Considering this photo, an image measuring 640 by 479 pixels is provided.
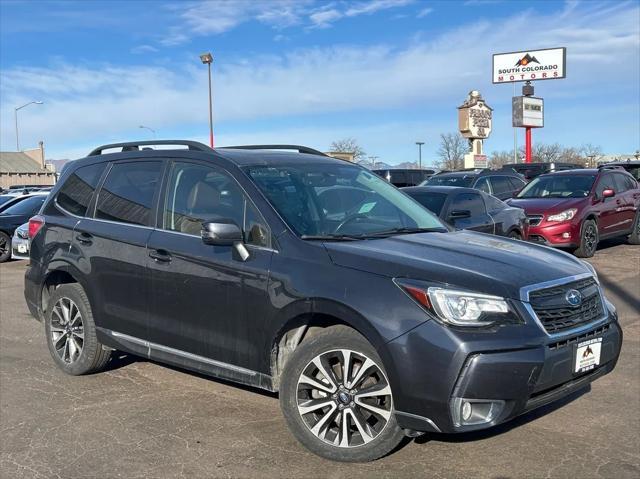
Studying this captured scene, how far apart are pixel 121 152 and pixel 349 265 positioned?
2.72 meters

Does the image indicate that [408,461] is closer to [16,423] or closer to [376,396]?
[376,396]

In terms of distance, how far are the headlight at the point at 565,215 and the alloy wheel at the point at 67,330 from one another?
896 centimetres

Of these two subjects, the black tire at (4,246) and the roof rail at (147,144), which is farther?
the black tire at (4,246)

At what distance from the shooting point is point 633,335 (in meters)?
6.84

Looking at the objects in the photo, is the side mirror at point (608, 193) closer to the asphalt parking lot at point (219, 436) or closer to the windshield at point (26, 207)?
the asphalt parking lot at point (219, 436)

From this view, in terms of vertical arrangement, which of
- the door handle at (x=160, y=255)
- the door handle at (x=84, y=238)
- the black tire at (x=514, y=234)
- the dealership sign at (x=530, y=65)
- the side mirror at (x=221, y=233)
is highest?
the dealership sign at (x=530, y=65)

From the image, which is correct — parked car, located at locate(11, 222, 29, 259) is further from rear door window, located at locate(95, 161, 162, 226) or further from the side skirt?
the side skirt

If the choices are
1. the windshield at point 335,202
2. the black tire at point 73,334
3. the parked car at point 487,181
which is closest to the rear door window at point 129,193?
the black tire at point 73,334

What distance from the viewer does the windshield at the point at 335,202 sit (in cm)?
440

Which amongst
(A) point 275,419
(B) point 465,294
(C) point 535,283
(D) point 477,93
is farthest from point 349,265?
(D) point 477,93

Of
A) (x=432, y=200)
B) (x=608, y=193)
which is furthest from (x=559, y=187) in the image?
(x=432, y=200)

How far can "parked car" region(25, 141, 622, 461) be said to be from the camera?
11.5ft

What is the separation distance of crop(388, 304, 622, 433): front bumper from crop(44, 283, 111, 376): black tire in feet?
9.74

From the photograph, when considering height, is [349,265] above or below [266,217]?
below
